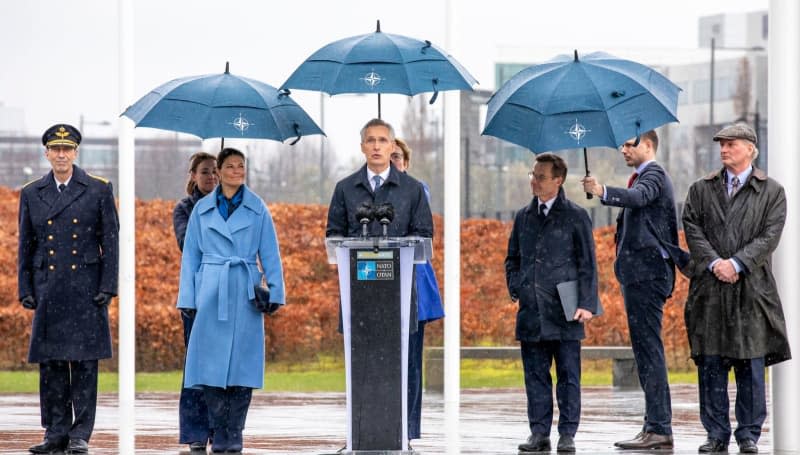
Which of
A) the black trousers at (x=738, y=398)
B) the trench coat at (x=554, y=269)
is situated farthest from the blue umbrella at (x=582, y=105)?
the black trousers at (x=738, y=398)

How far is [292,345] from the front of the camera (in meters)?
21.2

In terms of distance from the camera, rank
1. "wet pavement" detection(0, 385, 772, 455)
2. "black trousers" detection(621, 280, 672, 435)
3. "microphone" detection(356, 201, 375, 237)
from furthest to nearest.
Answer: "wet pavement" detection(0, 385, 772, 455) < "black trousers" detection(621, 280, 672, 435) < "microphone" detection(356, 201, 375, 237)

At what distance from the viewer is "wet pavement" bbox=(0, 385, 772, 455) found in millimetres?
11141

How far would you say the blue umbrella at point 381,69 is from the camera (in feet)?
33.7

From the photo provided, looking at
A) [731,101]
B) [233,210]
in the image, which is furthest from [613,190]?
[731,101]

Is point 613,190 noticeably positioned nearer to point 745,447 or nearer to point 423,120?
point 745,447

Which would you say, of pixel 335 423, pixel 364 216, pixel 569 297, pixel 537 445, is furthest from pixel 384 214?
pixel 335 423

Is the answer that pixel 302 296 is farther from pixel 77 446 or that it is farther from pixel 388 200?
pixel 388 200

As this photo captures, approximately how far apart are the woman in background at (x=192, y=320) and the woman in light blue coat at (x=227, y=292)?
326 mm

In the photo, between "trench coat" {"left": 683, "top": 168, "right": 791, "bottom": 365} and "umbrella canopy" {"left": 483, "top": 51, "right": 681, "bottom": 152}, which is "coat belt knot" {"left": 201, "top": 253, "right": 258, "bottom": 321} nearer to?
"umbrella canopy" {"left": 483, "top": 51, "right": 681, "bottom": 152}

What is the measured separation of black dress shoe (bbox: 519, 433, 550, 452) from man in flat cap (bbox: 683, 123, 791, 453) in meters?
1.09

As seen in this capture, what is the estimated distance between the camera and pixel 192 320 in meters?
10.8

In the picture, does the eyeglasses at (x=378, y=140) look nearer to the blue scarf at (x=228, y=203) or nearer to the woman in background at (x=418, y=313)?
the woman in background at (x=418, y=313)

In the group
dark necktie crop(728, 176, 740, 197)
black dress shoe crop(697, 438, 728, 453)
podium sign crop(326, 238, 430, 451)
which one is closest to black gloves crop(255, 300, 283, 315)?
podium sign crop(326, 238, 430, 451)
